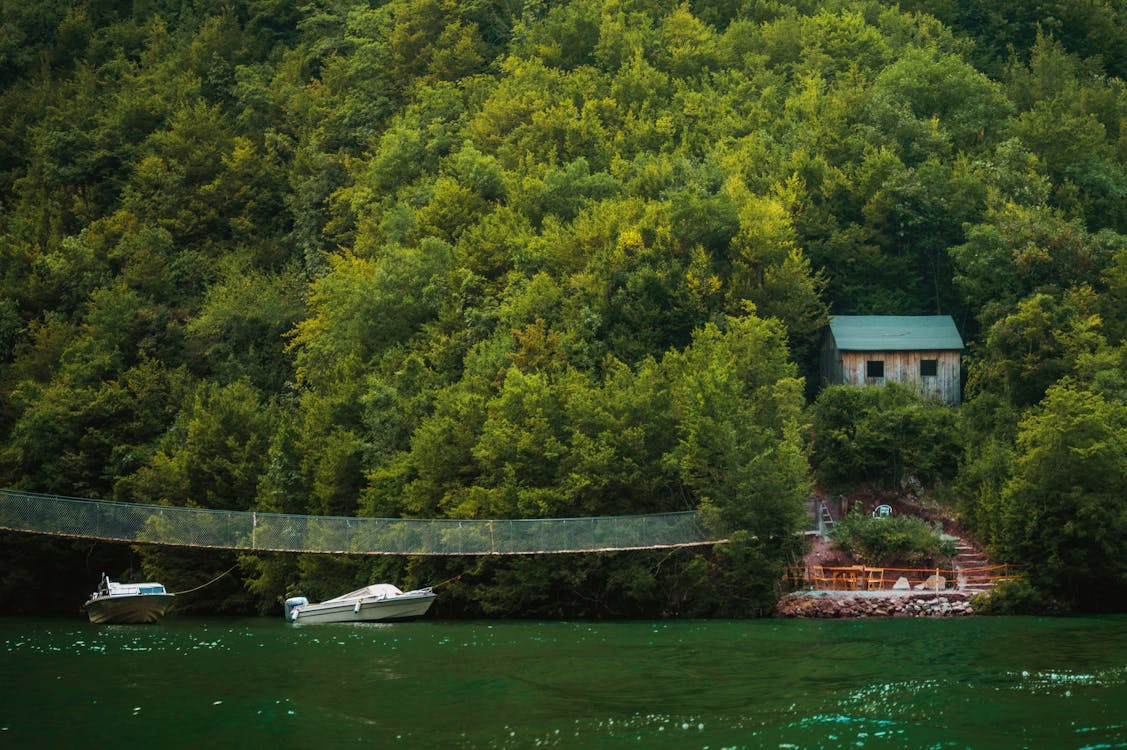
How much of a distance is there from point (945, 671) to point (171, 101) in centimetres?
6898

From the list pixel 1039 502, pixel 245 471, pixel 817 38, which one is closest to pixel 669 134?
pixel 817 38

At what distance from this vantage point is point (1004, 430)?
163 ft

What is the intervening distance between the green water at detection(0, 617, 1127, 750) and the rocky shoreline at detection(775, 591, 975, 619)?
190 cm

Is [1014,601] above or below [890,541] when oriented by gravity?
below

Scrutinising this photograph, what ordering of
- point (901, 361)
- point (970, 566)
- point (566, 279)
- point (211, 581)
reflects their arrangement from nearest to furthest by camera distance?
point (970, 566) < point (211, 581) < point (901, 361) < point (566, 279)

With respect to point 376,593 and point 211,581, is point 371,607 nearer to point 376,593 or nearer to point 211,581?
point 376,593

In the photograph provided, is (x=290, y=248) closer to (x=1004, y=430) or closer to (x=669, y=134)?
(x=669, y=134)

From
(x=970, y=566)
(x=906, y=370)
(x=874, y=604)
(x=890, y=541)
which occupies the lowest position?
(x=874, y=604)

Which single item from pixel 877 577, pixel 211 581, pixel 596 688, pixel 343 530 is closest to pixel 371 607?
pixel 343 530

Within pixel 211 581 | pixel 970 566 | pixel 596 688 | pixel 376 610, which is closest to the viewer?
pixel 596 688

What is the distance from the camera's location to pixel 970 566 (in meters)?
45.1

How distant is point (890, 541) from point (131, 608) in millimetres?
23554

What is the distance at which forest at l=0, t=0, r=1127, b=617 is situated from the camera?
45647 mm

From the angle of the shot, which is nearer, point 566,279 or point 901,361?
point 901,361
